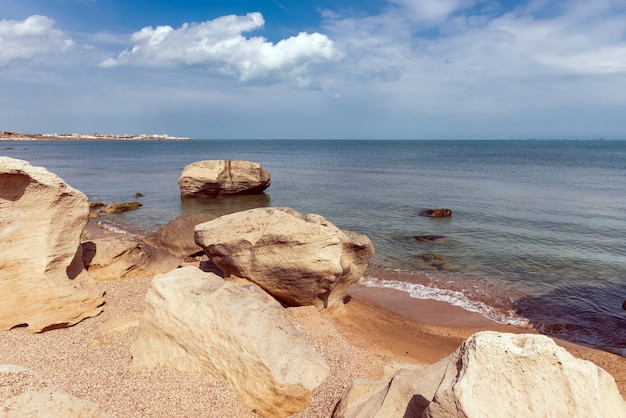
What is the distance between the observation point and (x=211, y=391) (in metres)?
6.18

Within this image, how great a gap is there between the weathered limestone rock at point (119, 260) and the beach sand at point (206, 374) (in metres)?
0.54

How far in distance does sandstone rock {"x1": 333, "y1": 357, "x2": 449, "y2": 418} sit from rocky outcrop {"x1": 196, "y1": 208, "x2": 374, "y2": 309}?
4172mm

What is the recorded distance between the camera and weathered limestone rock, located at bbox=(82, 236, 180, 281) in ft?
36.9

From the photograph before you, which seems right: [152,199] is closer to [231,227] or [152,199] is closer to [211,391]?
[231,227]

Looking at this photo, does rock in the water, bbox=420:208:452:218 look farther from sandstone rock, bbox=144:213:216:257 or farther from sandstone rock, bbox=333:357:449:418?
sandstone rock, bbox=333:357:449:418

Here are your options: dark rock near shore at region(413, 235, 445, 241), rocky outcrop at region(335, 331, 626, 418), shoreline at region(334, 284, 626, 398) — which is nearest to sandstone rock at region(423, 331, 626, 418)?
rocky outcrop at region(335, 331, 626, 418)

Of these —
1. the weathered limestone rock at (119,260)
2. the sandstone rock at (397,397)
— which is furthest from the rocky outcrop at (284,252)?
the sandstone rock at (397,397)

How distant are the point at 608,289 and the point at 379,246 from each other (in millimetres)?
8187

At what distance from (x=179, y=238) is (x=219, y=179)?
15.3 meters

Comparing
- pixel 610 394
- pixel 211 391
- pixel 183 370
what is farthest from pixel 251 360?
pixel 610 394

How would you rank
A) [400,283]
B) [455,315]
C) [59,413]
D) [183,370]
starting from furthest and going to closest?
1. [400,283]
2. [455,315]
3. [183,370]
4. [59,413]

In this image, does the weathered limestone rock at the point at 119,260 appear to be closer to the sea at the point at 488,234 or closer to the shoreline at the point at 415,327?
the shoreline at the point at 415,327

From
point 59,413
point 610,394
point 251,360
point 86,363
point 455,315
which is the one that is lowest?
point 455,315

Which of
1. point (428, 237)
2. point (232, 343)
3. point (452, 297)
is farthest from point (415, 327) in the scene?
point (428, 237)
